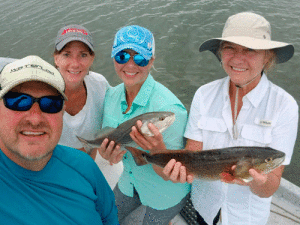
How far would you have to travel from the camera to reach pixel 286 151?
2.18 m

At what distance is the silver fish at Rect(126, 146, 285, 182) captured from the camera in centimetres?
201

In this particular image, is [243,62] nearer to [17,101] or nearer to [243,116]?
[243,116]

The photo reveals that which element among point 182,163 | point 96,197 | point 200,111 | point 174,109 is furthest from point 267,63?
point 96,197

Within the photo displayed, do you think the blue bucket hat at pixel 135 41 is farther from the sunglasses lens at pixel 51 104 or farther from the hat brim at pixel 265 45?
the sunglasses lens at pixel 51 104

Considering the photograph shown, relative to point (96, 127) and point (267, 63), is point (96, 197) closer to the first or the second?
point (96, 127)

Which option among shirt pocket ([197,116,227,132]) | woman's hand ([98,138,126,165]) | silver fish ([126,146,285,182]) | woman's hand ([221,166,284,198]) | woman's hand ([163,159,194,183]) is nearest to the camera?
silver fish ([126,146,285,182])

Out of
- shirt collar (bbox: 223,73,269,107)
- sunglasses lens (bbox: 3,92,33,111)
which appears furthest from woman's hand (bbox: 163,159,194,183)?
sunglasses lens (bbox: 3,92,33,111)

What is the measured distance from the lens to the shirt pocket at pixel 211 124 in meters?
2.40

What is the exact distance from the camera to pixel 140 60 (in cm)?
253

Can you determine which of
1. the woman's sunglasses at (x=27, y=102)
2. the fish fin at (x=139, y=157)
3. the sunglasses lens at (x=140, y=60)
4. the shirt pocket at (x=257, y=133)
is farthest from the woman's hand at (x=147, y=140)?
the woman's sunglasses at (x=27, y=102)

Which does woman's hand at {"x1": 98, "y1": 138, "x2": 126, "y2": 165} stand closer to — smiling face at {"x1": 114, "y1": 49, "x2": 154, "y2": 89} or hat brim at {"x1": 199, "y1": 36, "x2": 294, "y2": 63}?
smiling face at {"x1": 114, "y1": 49, "x2": 154, "y2": 89}

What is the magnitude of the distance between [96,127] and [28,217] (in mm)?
1948

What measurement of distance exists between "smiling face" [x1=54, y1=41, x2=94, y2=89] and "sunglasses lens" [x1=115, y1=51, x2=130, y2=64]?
0.69 meters

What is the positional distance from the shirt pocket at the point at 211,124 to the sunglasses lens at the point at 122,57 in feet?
3.61
